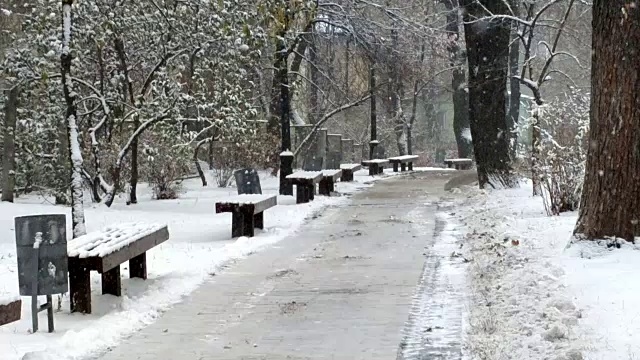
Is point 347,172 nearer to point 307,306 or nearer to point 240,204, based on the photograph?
point 240,204

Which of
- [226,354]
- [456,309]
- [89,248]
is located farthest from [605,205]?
[89,248]

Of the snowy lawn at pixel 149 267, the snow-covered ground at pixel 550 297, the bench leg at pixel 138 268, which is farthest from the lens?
the bench leg at pixel 138 268

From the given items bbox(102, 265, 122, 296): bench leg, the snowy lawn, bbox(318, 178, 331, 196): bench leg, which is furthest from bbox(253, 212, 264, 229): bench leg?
bbox(318, 178, 331, 196): bench leg

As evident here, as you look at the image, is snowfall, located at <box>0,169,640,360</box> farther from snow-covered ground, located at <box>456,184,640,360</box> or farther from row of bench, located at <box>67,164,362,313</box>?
row of bench, located at <box>67,164,362,313</box>

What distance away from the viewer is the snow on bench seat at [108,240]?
6359mm

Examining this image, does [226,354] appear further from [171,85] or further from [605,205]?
[171,85]

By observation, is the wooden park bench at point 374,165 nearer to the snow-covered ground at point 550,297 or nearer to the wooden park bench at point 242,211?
the wooden park bench at point 242,211

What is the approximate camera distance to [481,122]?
16.1m

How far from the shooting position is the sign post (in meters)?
5.78

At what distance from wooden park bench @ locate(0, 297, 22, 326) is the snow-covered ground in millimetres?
2996

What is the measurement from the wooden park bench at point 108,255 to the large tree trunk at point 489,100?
9476 millimetres

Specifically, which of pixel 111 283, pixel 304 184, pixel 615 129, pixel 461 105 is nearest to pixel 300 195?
pixel 304 184

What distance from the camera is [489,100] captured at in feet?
52.7

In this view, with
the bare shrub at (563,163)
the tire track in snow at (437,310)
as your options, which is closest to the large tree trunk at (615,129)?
→ the tire track in snow at (437,310)
